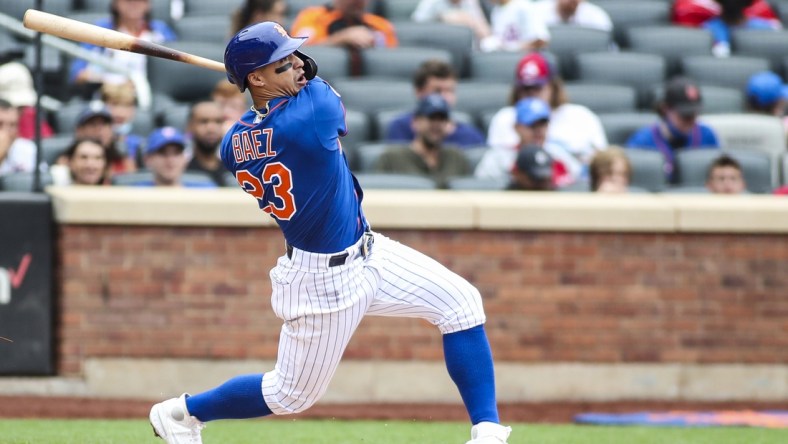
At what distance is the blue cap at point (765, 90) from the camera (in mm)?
9406

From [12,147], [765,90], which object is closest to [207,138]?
[12,147]

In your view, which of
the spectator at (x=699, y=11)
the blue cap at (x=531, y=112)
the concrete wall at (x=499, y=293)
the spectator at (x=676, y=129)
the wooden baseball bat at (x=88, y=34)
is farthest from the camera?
the spectator at (x=699, y=11)

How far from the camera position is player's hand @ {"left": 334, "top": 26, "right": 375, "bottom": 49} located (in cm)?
945

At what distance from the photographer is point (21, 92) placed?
8.41 metres

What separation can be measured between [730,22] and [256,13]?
4526 millimetres

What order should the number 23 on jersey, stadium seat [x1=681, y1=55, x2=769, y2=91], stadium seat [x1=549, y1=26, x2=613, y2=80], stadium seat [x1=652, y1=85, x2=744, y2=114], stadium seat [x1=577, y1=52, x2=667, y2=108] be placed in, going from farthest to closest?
stadium seat [x1=549, y1=26, x2=613, y2=80] → stadium seat [x1=681, y1=55, x2=769, y2=91] → stadium seat [x1=577, y1=52, x2=667, y2=108] → stadium seat [x1=652, y1=85, x2=744, y2=114] → the number 23 on jersey

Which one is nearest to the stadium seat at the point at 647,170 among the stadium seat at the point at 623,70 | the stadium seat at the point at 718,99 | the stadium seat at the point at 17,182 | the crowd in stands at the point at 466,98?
the crowd in stands at the point at 466,98

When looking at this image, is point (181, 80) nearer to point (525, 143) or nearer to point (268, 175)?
point (525, 143)

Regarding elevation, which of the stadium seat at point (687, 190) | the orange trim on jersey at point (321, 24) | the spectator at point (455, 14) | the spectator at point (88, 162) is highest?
the spectator at point (455, 14)

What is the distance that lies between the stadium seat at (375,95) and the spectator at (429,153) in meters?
0.76

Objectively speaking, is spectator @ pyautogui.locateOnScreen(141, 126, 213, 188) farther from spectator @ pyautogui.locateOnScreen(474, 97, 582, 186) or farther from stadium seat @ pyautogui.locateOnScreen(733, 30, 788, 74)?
stadium seat @ pyautogui.locateOnScreen(733, 30, 788, 74)

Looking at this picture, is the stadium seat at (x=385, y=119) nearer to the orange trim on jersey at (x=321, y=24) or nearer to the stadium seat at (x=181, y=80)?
the orange trim on jersey at (x=321, y=24)

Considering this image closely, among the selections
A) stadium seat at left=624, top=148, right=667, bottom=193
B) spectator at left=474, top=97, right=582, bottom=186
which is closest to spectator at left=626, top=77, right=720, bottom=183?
stadium seat at left=624, top=148, right=667, bottom=193

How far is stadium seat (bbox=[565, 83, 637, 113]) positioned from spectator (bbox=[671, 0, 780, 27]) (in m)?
1.86
